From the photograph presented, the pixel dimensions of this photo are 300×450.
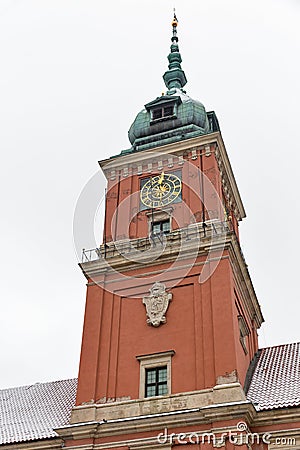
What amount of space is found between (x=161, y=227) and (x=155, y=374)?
21.0ft

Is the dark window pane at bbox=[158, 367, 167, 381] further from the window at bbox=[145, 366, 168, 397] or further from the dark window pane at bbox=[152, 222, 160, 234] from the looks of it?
the dark window pane at bbox=[152, 222, 160, 234]

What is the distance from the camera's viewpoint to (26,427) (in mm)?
23516

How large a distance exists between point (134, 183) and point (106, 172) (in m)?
1.64

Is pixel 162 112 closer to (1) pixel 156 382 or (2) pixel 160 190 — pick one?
(2) pixel 160 190

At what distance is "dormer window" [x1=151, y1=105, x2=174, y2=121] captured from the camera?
30047 millimetres

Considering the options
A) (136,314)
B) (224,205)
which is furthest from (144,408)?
(224,205)

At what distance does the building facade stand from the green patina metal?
14cm


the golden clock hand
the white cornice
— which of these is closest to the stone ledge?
the golden clock hand

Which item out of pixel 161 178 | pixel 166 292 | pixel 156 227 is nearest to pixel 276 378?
pixel 166 292

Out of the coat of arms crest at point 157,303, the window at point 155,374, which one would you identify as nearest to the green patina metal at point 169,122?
the coat of arms crest at point 157,303

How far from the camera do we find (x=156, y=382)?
2117cm

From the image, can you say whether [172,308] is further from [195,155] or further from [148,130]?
[148,130]

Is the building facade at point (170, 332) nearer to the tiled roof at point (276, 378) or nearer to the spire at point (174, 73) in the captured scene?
the tiled roof at point (276, 378)

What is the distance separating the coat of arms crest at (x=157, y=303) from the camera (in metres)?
22.3
